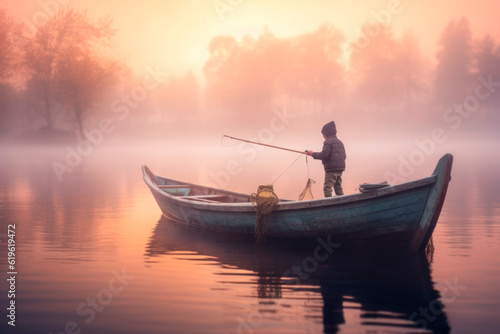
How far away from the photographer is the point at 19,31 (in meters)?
55.7

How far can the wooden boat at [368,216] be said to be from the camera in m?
10.2

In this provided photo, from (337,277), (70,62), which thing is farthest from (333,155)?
(70,62)

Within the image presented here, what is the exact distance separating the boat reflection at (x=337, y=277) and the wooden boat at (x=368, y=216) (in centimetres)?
29

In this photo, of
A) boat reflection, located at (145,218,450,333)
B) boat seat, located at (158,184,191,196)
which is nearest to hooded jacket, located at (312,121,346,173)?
boat reflection, located at (145,218,450,333)

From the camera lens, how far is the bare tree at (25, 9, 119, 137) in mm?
55594

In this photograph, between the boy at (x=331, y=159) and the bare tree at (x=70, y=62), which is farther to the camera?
the bare tree at (x=70, y=62)

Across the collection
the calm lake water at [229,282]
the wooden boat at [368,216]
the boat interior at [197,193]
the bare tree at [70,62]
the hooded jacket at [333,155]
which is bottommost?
the calm lake water at [229,282]

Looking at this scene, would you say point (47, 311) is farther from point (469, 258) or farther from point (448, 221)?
point (448, 221)

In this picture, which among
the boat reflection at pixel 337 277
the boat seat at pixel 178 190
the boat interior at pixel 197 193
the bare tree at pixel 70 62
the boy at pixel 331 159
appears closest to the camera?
the boat reflection at pixel 337 277

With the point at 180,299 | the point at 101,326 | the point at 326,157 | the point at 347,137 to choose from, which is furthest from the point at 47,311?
the point at 347,137

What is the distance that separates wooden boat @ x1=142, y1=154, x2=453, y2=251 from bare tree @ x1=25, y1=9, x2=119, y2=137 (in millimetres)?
46354

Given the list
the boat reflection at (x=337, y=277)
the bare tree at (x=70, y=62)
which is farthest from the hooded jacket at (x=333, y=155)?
the bare tree at (x=70, y=62)

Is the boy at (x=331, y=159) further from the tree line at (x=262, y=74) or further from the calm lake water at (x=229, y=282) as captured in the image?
the tree line at (x=262, y=74)

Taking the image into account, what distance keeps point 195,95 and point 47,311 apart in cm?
9999
